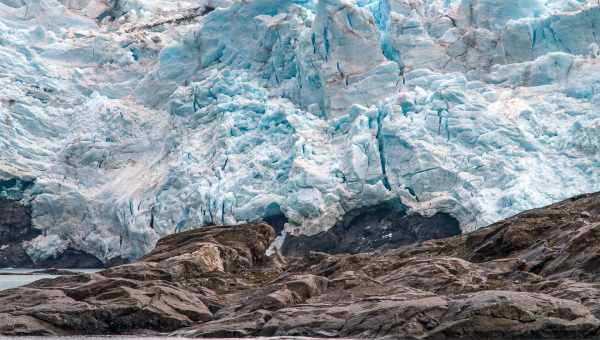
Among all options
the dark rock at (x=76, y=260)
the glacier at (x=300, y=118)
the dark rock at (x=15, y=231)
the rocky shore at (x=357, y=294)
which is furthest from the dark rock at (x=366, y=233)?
the rocky shore at (x=357, y=294)

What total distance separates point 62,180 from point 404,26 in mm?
31518

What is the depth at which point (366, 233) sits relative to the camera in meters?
67.4

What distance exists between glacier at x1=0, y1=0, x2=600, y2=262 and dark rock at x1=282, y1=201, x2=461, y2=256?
3.58 ft

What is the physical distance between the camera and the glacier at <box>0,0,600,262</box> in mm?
62781

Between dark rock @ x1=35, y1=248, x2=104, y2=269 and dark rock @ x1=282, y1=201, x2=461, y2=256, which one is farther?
dark rock @ x1=35, y1=248, x2=104, y2=269

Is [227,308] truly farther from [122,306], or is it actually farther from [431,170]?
[431,170]

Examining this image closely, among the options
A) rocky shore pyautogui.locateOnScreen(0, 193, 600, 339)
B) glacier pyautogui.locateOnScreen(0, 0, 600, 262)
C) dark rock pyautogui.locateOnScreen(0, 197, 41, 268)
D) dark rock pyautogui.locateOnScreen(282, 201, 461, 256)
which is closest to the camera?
rocky shore pyautogui.locateOnScreen(0, 193, 600, 339)

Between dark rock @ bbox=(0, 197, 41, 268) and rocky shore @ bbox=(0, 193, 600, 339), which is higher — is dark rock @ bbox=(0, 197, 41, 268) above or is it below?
below

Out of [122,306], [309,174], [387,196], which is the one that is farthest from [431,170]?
[122,306]

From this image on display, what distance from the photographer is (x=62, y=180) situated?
248ft

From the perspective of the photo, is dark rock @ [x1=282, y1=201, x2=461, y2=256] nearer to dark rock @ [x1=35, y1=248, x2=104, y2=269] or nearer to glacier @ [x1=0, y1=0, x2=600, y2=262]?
glacier @ [x1=0, y1=0, x2=600, y2=262]

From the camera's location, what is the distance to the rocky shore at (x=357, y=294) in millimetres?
22766

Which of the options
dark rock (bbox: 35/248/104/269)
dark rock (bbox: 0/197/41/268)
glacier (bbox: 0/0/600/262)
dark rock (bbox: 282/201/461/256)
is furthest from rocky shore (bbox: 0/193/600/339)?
dark rock (bbox: 0/197/41/268)

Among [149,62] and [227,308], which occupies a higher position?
[227,308]
